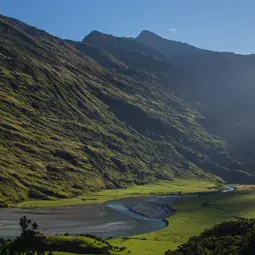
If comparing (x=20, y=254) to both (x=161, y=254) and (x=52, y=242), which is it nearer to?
(x=52, y=242)

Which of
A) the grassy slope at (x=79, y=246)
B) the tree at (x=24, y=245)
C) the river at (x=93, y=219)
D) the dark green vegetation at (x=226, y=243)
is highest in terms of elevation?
the dark green vegetation at (x=226, y=243)

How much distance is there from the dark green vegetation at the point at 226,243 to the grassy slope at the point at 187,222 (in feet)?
80.0

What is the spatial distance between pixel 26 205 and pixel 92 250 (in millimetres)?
93861

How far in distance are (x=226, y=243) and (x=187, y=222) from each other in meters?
87.4

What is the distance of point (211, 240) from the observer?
68.2 metres

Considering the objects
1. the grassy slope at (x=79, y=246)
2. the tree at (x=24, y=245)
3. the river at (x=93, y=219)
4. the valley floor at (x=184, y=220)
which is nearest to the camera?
the tree at (x=24, y=245)

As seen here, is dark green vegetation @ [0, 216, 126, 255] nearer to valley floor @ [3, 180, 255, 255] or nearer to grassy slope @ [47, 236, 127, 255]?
grassy slope @ [47, 236, 127, 255]

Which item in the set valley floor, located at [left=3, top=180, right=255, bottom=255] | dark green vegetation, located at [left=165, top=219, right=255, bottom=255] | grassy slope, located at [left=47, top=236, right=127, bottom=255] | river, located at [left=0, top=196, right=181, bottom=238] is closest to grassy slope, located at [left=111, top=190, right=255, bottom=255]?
valley floor, located at [left=3, top=180, right=255, bottom=255]

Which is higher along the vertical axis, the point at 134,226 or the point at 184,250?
the point at 184,250

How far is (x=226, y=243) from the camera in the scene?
62.8 meters

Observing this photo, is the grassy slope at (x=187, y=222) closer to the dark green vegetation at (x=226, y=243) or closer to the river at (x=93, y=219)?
the river at (x=93, y=219)

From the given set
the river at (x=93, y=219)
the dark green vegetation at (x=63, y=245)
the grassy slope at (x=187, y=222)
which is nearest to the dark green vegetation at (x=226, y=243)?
the grassy slope at (x=187, y=222)

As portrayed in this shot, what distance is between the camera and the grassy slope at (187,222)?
103 metres

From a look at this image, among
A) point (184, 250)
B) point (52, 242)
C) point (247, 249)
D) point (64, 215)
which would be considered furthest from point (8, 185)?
point (247, 249)
